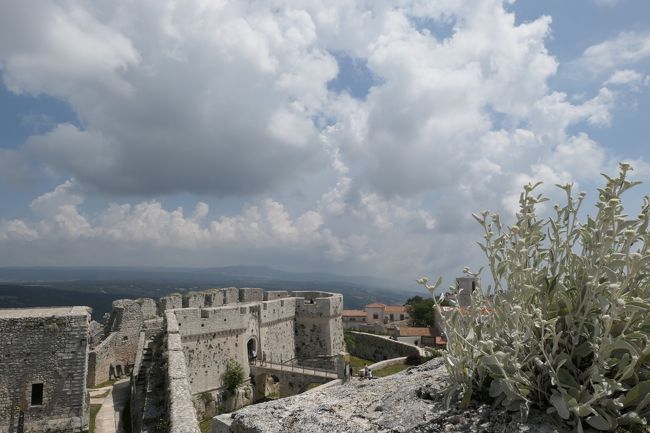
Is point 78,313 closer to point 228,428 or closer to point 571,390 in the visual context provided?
point 228,428

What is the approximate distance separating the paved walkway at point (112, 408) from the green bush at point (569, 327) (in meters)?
19.6

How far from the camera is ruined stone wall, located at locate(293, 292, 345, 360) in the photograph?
3198 centimetres

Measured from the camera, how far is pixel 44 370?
49.4 ft

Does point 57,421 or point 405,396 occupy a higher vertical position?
point 405,396

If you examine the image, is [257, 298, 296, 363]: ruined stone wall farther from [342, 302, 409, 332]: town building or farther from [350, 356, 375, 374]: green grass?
[342, 302, 409, 332]: town building

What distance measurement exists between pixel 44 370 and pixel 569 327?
57.0 feet

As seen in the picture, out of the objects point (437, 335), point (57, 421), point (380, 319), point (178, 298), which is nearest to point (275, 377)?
point (178, 298)

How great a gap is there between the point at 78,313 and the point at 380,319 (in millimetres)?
70697

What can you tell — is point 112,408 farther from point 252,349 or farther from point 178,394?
point 178,394

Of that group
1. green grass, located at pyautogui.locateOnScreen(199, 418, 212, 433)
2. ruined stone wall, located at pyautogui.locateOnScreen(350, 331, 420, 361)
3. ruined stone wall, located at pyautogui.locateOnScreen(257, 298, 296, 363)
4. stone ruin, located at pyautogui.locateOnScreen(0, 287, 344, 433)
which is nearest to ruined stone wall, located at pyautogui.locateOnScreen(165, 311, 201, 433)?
stone ruin, located at pyautogui.locateOnScreen(0, 287, 344, 433)

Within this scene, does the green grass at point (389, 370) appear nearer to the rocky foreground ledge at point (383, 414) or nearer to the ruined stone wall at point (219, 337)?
the ruined stone wall at point (219, 337)

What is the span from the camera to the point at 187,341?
2186 centimetres

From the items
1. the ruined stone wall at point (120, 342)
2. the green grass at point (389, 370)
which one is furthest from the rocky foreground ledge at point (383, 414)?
the ruined stone wall at point (120, 342)

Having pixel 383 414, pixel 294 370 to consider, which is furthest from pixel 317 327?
pixel 383 414
